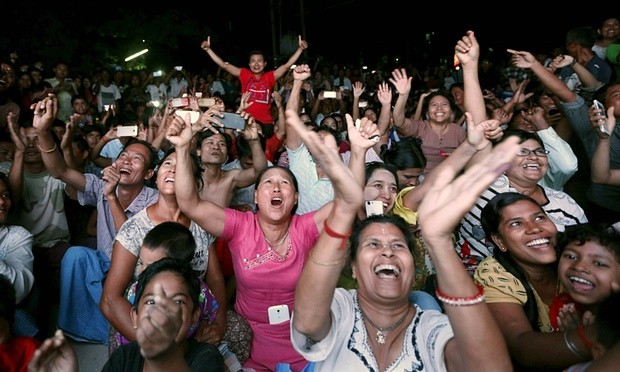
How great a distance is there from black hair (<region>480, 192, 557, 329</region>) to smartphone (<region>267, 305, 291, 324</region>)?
1.07 m

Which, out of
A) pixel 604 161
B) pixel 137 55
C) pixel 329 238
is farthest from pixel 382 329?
pixel 137 55

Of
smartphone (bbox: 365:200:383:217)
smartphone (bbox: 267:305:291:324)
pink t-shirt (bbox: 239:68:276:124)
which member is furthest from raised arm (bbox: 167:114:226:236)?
pink t-shirt (bbox: 239:68:276:124)

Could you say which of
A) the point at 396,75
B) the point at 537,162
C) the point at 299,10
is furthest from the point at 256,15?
the point at 537,162

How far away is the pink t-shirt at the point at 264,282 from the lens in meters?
2.35

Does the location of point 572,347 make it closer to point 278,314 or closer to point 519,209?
point 519,209

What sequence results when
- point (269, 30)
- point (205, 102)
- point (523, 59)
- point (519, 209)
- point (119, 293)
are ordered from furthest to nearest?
1. point (269, 30)
2. point (205, 102)
3. point (523, 59)
4. point (119, 293)
5. point (519, 209)

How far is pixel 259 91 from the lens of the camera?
5906 millimetres

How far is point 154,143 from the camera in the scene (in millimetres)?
4008

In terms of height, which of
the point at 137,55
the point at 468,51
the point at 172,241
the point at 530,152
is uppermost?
the point at 137,55

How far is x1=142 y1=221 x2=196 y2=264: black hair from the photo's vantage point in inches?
89.8

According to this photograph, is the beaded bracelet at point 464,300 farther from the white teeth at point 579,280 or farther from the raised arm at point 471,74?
the raised arm at point 471,74

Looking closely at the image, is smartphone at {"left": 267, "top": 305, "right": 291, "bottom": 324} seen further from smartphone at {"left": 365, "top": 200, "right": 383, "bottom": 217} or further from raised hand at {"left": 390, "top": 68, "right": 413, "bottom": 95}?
raised hand at {"left": 390, "top": 68, "right": 413, "bottom": 95}

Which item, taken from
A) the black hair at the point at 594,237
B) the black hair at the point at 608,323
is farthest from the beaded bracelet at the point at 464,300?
the black hair at the point at 594,237

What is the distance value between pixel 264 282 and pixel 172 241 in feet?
1.67
